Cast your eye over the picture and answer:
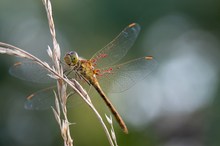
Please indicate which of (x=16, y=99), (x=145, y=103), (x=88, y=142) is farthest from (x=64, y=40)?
(x=88, y=142)

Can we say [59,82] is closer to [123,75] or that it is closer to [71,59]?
[71,59]

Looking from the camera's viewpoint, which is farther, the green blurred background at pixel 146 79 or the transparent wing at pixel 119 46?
the green blurred background at pixel 146 79

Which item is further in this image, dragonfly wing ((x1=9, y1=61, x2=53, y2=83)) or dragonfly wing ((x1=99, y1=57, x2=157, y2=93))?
dragonfly wing ((x1=99, y1=57, x2=157, y2=93))

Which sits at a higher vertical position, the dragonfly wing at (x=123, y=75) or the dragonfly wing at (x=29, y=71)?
the dragonfly wing at (x=29, y=71)

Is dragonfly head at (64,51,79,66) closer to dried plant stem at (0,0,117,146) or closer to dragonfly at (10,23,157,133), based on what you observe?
dragonfly at (10,23,157,133)

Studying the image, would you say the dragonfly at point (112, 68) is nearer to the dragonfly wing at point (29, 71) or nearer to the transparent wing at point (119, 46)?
the transparent wing at point (119, 46)

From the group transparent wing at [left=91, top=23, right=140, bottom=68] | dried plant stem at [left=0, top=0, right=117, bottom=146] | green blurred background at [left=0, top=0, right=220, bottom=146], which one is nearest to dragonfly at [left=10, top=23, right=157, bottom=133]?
transparent wing at [left=91, top=23, right=140, bottom=68]

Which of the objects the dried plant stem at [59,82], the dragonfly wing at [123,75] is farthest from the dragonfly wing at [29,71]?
the dried plant stem at [59,82]
